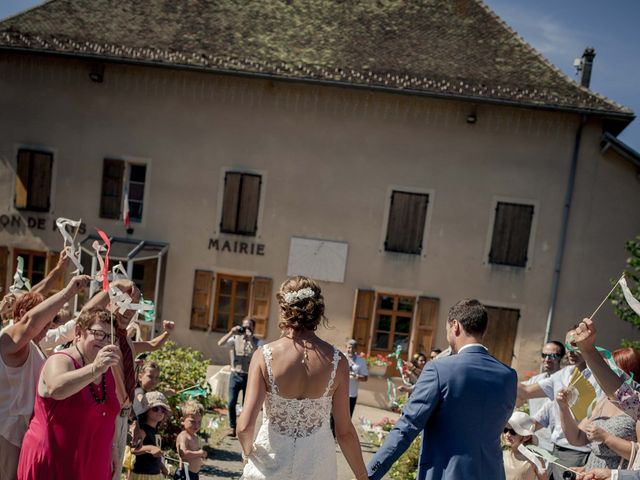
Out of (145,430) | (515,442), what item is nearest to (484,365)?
(515,442)

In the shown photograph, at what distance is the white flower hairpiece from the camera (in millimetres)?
3582

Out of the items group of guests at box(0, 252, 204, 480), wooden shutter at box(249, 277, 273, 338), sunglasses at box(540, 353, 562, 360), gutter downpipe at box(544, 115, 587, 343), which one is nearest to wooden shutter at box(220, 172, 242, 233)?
wooden shutter at box(249, 277, 273, 338)

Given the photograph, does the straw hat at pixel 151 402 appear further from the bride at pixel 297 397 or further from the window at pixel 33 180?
the window at pixel 33 180

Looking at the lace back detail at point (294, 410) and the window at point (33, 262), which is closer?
the lace back detail at point (294, 410)

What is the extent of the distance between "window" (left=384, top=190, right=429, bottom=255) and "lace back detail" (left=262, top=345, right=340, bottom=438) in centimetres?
1060

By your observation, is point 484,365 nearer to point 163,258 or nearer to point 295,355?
point 295,355

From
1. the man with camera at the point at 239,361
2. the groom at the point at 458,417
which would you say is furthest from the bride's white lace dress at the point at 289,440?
the man with camera at the point at 239,361

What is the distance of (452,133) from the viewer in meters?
14.0

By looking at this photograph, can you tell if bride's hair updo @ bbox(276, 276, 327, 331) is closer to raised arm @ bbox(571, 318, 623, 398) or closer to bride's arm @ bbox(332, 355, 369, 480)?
bride's arm @ bbox(332, 355, 369, 480)

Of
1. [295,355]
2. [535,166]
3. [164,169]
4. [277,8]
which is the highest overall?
[277,8]

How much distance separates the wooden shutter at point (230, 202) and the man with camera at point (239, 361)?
5.24 m

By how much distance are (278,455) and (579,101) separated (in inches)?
478

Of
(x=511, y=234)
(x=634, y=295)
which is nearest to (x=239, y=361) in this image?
(x=634, y=295)

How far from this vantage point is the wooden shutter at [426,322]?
14008mm
